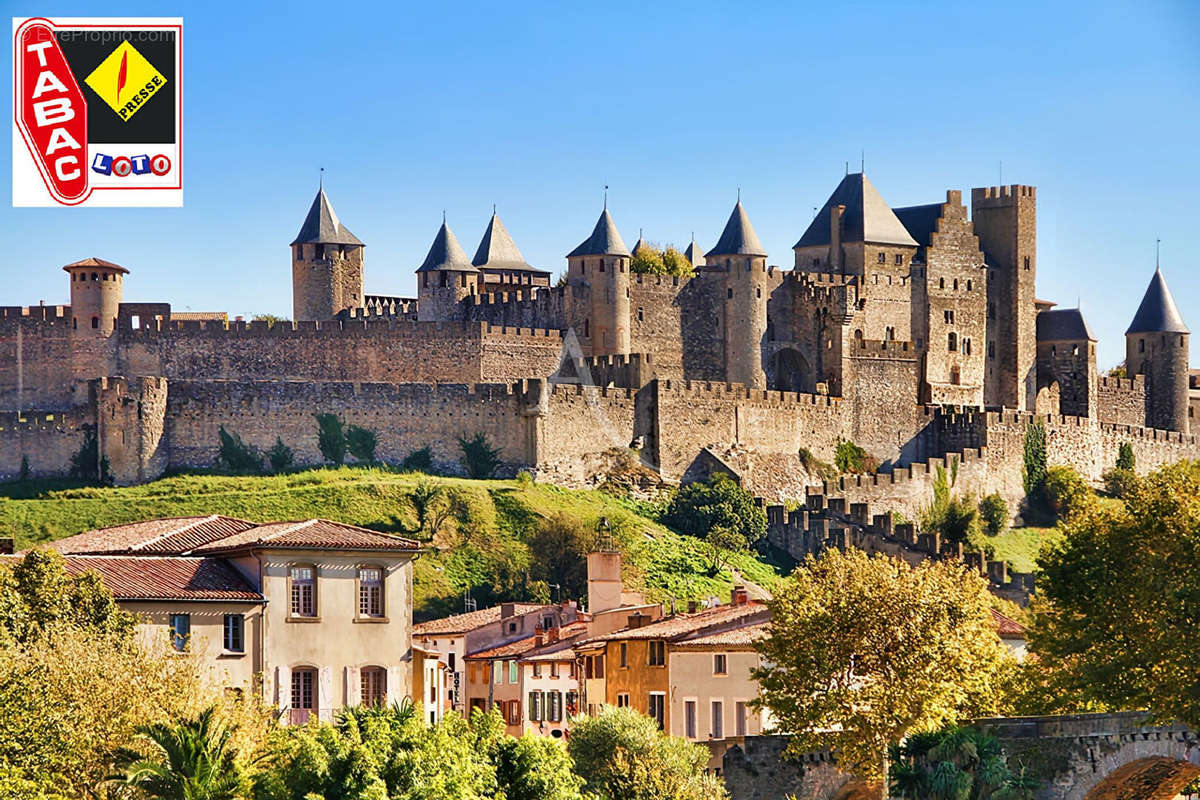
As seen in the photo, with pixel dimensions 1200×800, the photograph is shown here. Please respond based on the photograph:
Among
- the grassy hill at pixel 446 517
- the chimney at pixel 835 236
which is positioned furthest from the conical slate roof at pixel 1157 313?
the grassy hill at pixel 446 517

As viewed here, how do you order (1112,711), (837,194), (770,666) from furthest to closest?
(837,194) → (770,666) → (1112,711)

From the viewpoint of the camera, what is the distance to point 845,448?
98500mm

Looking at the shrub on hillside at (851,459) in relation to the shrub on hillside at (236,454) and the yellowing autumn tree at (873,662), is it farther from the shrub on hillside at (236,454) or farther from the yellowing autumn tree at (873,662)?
the yellowing autumn tree at (873,662)

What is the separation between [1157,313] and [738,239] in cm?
2519

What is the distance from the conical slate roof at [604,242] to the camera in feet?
313

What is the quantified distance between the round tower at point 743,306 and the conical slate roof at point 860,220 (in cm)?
624

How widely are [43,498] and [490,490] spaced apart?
15.0m

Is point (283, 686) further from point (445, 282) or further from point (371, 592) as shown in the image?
point (445, 282)

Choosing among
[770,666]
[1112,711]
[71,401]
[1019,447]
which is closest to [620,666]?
[770,666]

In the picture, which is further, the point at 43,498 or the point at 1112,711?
the point at 43,498

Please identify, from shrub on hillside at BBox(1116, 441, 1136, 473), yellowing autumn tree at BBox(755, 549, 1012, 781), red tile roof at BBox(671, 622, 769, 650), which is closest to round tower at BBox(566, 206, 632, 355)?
shrub on hillside at BBox(1116, 441, 1136, 473)

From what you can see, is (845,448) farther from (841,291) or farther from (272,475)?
(272,475)

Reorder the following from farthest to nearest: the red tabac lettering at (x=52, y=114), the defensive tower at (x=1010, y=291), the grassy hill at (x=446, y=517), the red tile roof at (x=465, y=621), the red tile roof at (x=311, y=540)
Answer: the defensive tower at (x=1010, y=291) → the grassy hill at (x=446, y=517) → the red tile roof at (x=465, y=621) → the red tile roof at (x=311, y=540) → the red tabac lettering at (x=52, y=114)

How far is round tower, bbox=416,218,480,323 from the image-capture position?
→ 96.9 metres
